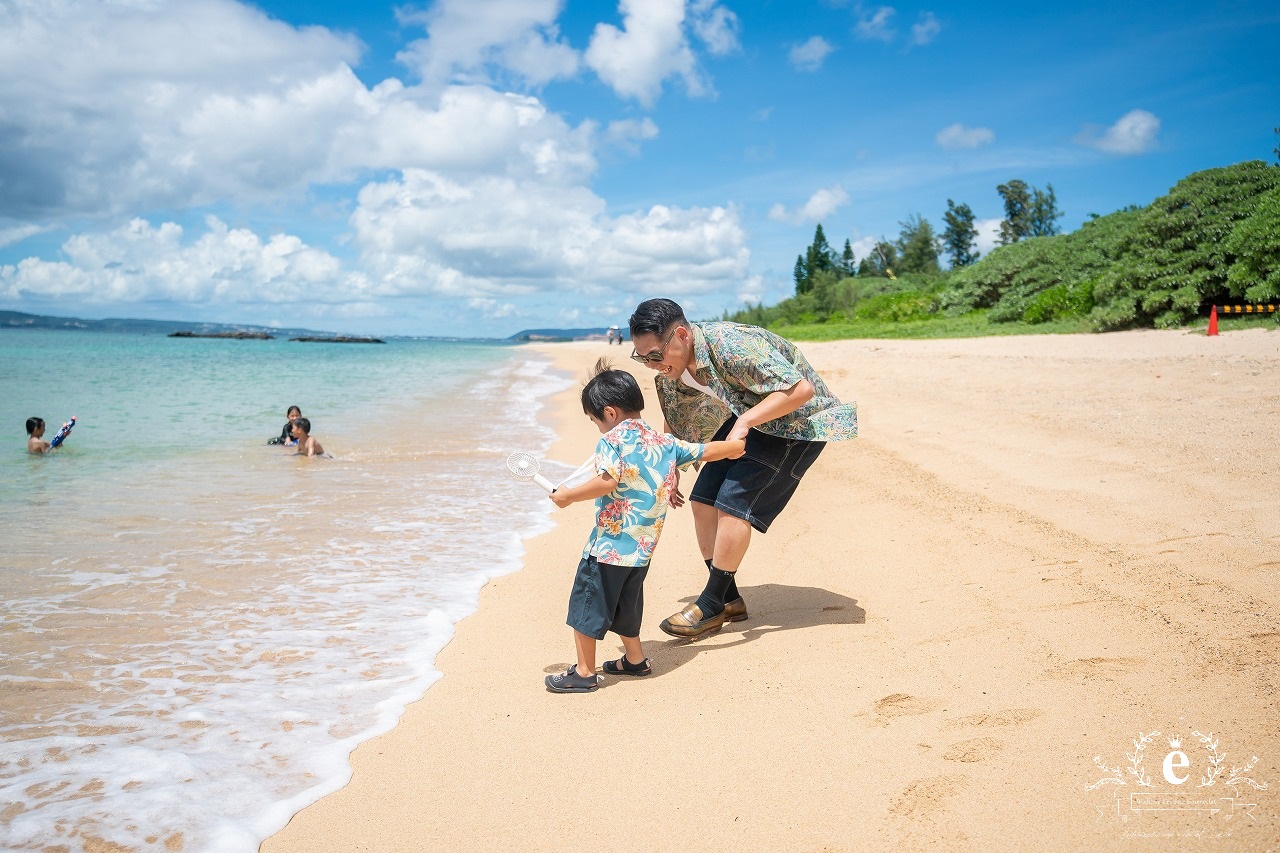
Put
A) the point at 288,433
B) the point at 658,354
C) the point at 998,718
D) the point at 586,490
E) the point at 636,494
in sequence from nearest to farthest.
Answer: the point at 998,718
the point at 586,490
the point at 636,494
the point at 658,354
the point at 288,433

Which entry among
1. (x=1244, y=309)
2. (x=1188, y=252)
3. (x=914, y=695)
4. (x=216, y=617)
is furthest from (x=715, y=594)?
(x=1188, y=252)

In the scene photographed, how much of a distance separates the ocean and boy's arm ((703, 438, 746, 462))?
5.48 feet

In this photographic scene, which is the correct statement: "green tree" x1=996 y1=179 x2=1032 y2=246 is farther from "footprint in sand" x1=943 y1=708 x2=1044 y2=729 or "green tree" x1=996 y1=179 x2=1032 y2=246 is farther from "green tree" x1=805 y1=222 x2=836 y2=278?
"footprint in sand" x1=943 y1=708 x2=1044 y2=729

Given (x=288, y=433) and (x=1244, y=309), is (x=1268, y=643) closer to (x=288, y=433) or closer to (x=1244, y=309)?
(x=288, y=433)

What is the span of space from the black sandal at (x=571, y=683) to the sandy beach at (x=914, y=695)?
0.05m

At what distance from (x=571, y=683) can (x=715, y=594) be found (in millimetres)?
913

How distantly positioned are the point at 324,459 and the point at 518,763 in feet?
27.8

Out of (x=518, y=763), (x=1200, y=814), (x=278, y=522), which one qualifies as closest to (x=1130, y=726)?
(x=1200, y=814)

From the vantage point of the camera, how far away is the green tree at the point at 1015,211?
195ft

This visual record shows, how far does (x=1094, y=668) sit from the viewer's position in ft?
9.61

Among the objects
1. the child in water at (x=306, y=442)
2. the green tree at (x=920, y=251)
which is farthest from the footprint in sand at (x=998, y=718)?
the green tree at (x=920, y=251)

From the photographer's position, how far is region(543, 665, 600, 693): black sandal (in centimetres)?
330
